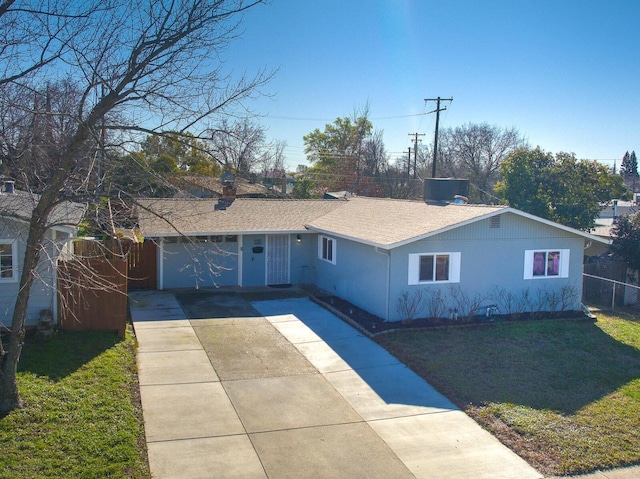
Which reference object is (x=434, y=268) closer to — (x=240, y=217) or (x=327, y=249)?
(x=327, y=249)

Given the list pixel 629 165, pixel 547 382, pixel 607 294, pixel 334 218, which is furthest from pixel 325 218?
pixel 629 165

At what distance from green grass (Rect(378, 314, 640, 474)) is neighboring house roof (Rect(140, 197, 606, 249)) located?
2.83m

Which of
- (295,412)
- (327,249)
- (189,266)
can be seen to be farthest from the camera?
(327,249)

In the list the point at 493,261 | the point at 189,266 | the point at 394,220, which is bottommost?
the point at 189,266

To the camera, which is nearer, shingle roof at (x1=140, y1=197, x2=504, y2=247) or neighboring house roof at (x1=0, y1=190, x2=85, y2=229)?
neighboring house roof at (x1=0, y1=190, x2=85, y2=229)

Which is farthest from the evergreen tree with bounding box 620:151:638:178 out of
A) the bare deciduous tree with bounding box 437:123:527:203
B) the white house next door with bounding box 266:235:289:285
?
the white house next door with bounding box 266:235:289:285

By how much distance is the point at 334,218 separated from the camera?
20031mm

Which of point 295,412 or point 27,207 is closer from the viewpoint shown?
point 295,412

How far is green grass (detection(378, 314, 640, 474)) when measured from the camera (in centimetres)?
791

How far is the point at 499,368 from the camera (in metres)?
11.2

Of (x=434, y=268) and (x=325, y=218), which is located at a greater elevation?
(x=325, y=218)

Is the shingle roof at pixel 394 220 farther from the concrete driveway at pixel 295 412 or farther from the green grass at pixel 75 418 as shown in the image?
the green grass at pixel 75 418

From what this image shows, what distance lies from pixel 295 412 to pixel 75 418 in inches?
129

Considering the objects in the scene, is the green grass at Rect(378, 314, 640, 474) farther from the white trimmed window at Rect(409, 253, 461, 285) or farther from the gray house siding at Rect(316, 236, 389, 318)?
the gray house siding at Rect(316, 236, 389, 318)
